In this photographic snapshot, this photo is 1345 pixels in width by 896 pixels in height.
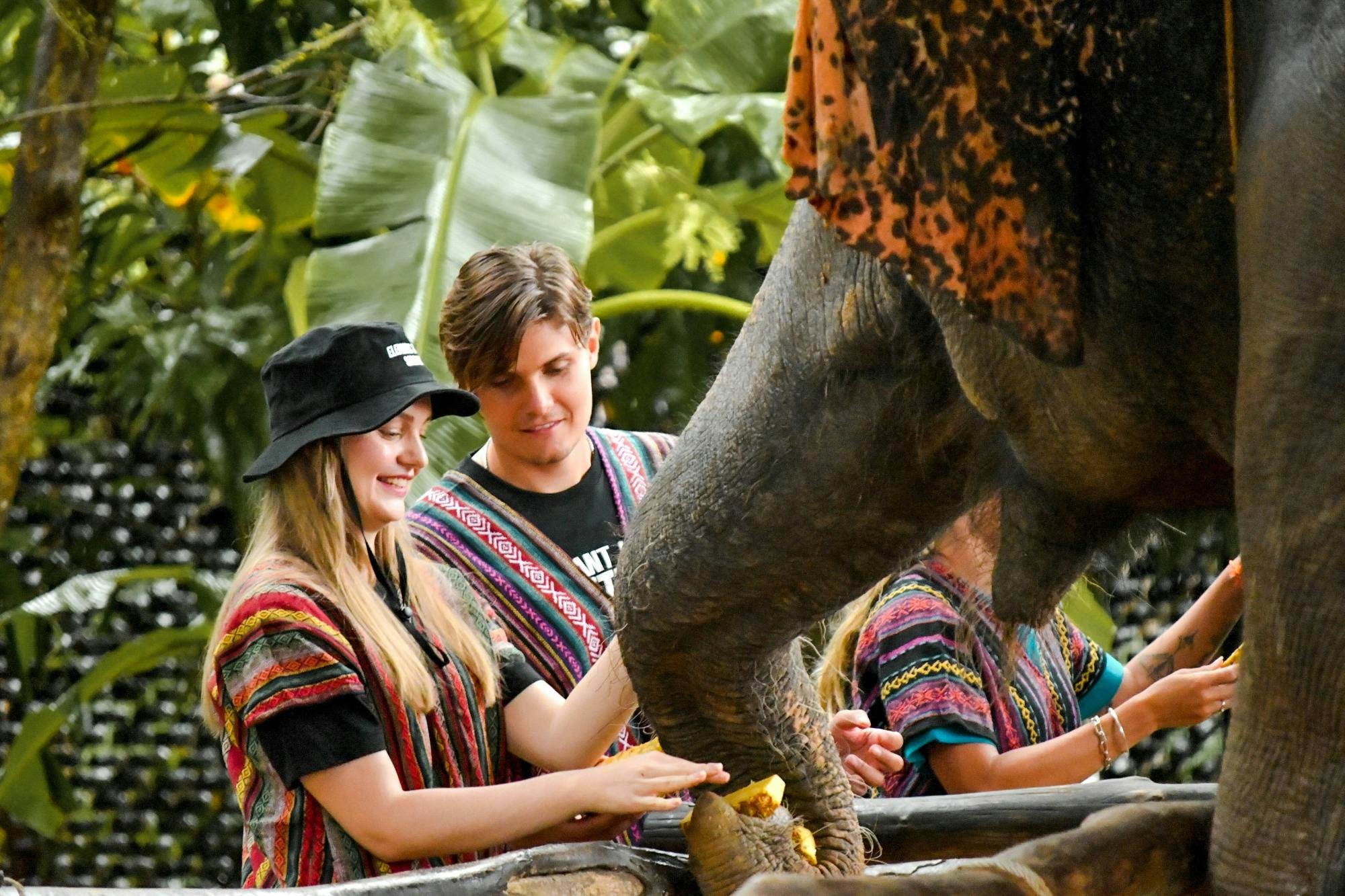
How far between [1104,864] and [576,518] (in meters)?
0.99

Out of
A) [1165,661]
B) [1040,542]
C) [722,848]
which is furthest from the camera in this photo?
[1165,661]

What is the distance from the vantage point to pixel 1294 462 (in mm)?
917

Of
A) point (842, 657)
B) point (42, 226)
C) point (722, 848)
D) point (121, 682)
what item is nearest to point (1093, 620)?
point (842, 657)

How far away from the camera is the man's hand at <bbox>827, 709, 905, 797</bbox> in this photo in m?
1.86

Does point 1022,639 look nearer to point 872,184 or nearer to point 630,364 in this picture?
point 872,184

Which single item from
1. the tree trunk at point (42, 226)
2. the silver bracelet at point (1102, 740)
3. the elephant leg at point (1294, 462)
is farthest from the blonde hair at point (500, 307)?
the tree trunk at point (42, 226)

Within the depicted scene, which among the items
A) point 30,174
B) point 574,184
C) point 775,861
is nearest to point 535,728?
point 775,861

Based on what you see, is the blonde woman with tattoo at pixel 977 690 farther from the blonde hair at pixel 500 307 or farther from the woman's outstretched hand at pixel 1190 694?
the blonde hair at pixel 500 307

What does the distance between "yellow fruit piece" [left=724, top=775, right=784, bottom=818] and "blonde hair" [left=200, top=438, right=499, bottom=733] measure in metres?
0.33

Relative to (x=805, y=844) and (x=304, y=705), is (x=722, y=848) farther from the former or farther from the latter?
(x=304, y=705)

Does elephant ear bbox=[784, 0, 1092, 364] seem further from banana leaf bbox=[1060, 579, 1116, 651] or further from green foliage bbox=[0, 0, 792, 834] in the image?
banana leaf bbox=[1060, 579, 1116, 651]

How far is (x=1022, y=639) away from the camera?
1576 mm

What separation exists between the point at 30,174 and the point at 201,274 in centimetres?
114

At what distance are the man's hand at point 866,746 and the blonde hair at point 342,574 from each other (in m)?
0.37
